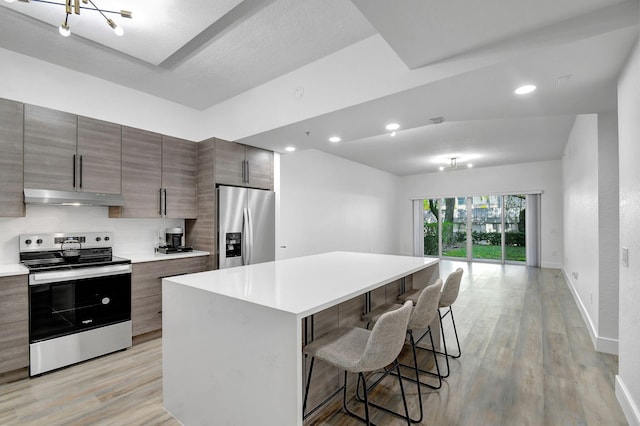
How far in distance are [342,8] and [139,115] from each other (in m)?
2.74

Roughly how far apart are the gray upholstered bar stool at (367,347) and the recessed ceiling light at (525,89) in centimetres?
190

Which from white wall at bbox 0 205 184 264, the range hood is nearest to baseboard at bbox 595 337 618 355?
white wall at bbox 0 205 184 264

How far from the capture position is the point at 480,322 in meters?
3.71

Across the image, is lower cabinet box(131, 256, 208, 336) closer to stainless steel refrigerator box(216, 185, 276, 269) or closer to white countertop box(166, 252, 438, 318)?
stainless steel refrigerator box(216, 185, 276, 269)

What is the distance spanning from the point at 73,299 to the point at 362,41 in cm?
342

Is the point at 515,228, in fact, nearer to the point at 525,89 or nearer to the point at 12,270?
the point at 525,89

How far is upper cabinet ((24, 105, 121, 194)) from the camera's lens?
2668 mm

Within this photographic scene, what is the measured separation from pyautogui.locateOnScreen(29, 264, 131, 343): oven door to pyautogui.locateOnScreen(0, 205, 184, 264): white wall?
614mm

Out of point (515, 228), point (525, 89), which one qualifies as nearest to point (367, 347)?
point (525, 89)

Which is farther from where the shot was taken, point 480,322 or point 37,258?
point 480,322

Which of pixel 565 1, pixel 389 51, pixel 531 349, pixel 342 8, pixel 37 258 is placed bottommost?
pixel 531 349

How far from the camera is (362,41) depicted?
8.52 ft

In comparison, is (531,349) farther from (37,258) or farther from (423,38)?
(37,258)

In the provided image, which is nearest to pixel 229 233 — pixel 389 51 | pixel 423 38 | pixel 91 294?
pixel 91 294
